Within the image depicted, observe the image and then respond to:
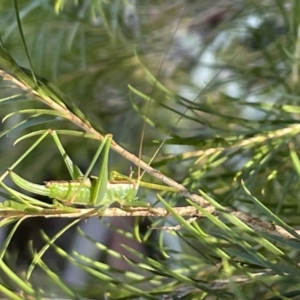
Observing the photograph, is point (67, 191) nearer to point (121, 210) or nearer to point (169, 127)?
point (121, 210)

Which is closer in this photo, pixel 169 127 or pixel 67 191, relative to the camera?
pixel 67 191

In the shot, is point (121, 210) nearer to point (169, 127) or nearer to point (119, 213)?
point (119, 213)

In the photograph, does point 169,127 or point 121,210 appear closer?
point 121,210

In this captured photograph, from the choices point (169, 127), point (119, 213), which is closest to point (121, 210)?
point (119, 213)

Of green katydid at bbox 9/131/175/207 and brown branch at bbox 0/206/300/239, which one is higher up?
green katydid at bbox 9/131/175/207

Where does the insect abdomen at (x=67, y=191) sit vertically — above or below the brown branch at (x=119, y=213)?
above

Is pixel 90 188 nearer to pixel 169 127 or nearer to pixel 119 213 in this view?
pixel 119 213

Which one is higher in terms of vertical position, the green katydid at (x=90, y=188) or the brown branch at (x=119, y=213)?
the green katydid at (x=90, y=188)

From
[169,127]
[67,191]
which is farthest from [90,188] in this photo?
[169,127]
